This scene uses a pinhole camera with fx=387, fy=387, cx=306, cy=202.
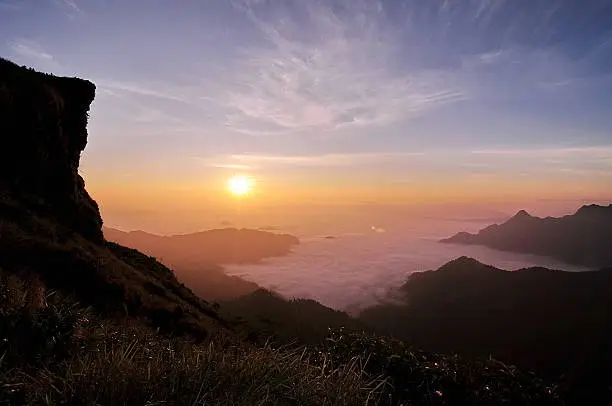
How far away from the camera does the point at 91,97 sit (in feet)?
104

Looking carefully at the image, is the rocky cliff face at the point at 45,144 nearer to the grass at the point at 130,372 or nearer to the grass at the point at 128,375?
the grass at the point at 130,372

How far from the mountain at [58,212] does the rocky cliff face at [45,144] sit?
6cm

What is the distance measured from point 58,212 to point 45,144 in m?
4.84

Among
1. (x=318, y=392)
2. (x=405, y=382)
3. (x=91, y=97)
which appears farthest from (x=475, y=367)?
(x=91, y=97)

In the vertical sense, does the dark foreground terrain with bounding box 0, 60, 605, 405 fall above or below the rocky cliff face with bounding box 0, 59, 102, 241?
below

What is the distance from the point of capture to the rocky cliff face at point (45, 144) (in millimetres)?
23938

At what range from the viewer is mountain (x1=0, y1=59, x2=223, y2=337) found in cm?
1852

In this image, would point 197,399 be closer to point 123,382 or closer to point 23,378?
point 123,382

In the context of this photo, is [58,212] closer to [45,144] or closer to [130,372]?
[45,144]

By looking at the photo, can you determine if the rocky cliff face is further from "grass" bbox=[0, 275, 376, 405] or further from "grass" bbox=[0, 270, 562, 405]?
"grass" bbox=[0, 275, 376, 405]

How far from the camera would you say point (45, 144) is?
26906 millimetres

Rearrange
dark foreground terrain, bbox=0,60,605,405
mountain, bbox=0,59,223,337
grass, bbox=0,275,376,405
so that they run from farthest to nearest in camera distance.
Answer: mountain, bbox=0,59,223,337 → dark foreground terrain, bbox=0,60,605,405 → grass, bbox=0,275,376,405

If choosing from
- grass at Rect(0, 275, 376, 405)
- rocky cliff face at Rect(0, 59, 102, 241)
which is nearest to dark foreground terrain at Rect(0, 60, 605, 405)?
grass at Rect(0, 275, 376, 405)

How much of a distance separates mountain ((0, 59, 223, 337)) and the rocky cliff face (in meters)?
0.06
